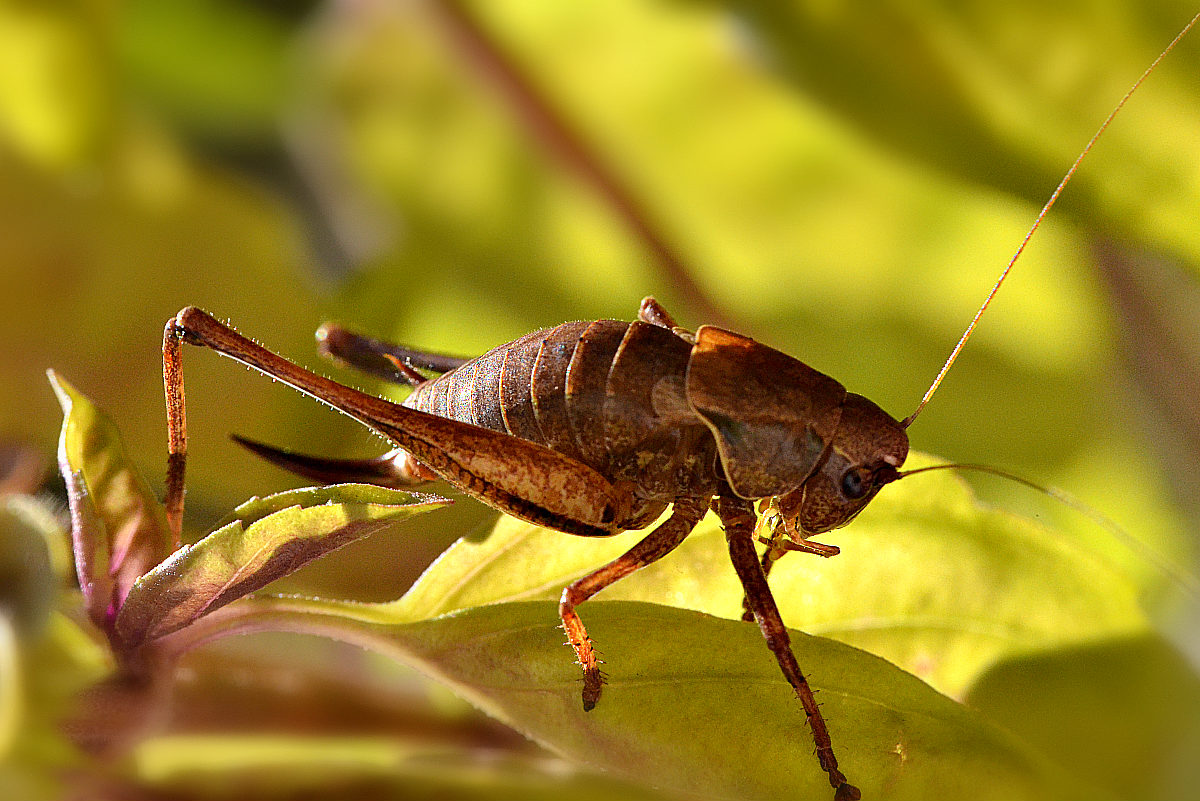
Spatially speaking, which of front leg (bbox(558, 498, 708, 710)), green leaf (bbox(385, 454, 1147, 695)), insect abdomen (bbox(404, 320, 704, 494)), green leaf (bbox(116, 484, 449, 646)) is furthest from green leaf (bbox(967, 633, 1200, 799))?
green leaf (bbox(116, 484, 449, 646))

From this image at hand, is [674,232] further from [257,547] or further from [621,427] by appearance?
[257,547]

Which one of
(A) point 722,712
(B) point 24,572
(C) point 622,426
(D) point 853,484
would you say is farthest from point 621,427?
(B) point 24,572

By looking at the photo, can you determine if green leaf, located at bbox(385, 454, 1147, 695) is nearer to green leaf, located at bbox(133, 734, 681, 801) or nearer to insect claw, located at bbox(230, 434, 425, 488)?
green leaf, located at bbox(133, 734, 681, 801)

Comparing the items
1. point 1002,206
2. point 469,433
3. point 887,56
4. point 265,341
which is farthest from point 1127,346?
point 265,341

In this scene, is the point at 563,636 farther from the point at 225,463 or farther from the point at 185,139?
the point at 185,139

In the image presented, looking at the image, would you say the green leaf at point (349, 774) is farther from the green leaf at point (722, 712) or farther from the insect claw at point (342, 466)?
the insect claw at point (342, 466)

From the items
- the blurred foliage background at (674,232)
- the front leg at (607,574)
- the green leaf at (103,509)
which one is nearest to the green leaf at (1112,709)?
the blurred foliage background at (674,232)
